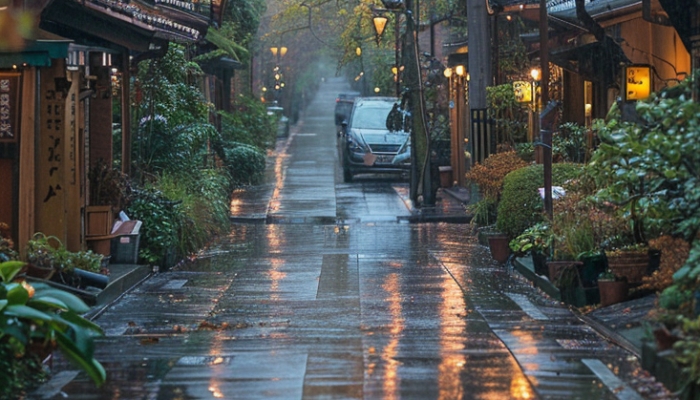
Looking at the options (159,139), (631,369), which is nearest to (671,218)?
(631,369)

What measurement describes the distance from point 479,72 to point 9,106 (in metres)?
12.0

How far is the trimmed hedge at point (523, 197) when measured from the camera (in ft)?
52.7

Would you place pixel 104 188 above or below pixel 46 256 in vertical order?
above

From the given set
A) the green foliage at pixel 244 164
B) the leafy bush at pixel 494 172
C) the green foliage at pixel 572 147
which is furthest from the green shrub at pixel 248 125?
the leafy bush at pixel 494 172

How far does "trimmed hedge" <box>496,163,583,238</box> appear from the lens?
52.7 ft

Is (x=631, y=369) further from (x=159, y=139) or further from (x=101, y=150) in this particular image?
(x=159, y=139)

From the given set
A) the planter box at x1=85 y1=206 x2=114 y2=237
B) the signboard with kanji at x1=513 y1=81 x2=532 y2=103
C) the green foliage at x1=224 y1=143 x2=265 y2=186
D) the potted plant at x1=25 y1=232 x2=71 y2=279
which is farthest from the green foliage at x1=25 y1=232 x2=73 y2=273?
the green foliage at x1=224 y1=143 x2=265 y2=186

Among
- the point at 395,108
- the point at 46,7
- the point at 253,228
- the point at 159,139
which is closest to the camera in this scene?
the point at 46,7

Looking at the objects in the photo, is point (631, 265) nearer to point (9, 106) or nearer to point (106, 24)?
point (9, 106)

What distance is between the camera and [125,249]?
607 inches

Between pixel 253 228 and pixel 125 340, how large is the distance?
10979mm

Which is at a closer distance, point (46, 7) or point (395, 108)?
point (46, 7)

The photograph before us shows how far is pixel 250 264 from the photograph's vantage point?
16469 mm

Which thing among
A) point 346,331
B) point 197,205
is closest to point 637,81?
point 346,331
